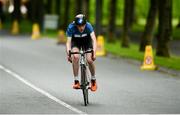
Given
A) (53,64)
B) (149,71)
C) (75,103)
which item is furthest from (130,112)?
(53,64)

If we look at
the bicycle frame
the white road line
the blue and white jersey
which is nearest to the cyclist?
the blue and white jersey

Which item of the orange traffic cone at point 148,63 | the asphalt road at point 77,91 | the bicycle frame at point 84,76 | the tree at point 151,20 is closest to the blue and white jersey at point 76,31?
the bicycle frame at point 84,76

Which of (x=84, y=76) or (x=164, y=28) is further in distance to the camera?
(x=164, y=28)

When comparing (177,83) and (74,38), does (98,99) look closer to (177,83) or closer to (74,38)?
(74,38)

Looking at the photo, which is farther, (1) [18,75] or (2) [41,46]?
(2) [41,46]

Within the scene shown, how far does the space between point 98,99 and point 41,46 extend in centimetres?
2275

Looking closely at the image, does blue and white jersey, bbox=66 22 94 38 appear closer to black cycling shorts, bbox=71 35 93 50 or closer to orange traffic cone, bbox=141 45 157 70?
black cycling shorts, bbox=71 35 93 50

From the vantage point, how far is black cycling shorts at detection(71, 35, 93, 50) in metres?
15.6

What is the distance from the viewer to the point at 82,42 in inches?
614

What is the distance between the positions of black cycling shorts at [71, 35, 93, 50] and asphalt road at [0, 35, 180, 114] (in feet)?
3.91

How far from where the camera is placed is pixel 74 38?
15539 millimetres

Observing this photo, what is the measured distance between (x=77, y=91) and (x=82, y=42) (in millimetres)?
2863

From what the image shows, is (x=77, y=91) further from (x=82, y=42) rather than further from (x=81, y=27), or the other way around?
(x=81, y=27)

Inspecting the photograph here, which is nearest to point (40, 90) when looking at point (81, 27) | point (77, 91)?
point (77, 91)
